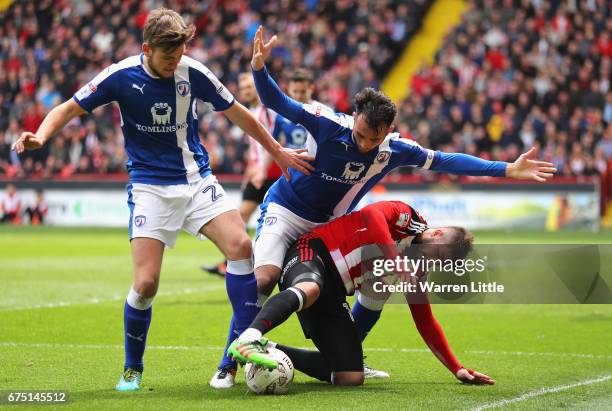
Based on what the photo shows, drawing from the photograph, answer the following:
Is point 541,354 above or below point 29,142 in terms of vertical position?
below

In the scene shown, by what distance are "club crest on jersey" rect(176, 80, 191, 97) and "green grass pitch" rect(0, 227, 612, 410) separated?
1893 millimetres

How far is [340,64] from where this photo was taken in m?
27.0

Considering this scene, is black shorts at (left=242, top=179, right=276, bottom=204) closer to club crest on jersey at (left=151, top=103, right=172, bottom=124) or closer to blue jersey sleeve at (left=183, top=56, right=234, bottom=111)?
blue jersey sleeve at (left=183, top=56, right=234, bottom=111)

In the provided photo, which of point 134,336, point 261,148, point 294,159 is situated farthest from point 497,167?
point 261,148

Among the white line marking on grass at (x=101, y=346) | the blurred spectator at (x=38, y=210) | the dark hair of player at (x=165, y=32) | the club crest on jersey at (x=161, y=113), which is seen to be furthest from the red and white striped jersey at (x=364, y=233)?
the blurred spectator at (x=38, y=210)

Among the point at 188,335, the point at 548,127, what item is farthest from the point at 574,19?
the point at 188,335

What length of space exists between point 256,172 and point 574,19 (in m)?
14.4

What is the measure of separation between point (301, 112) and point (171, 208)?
1.14 m

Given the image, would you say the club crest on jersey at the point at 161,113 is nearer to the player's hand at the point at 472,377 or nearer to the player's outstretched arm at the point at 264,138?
the player's outstretched arm at the point at 264,138

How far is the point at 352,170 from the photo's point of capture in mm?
7293

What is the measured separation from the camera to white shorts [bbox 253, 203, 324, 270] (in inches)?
290

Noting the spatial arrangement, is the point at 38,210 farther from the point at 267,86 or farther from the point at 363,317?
the point at 267,86

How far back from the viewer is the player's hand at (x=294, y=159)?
7.13 metres

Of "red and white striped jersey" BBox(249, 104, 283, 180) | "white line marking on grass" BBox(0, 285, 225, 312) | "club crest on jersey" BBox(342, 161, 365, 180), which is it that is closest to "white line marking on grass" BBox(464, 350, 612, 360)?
"club crest on jersey" BBox(342, 161, 365, 180)
